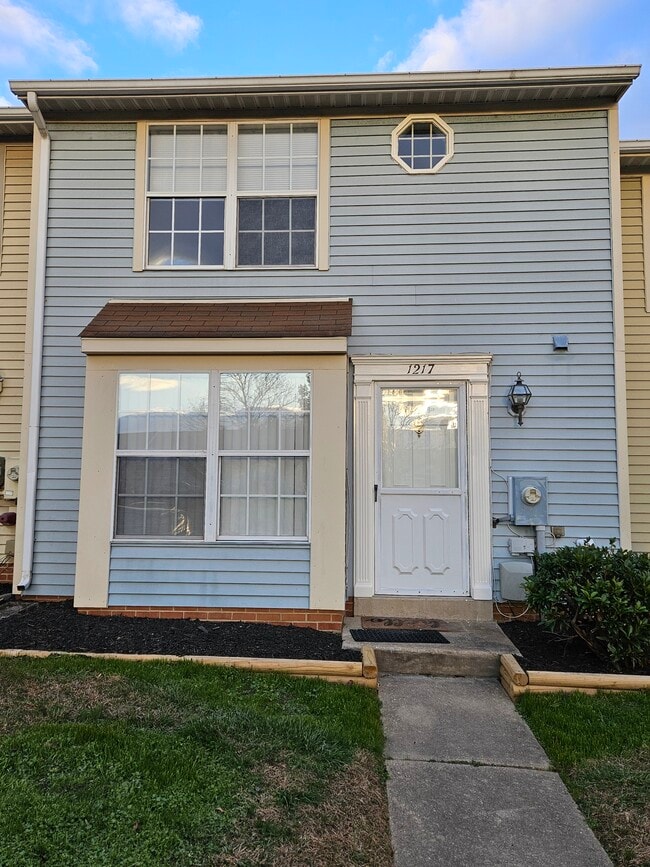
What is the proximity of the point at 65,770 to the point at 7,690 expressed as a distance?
45.1 inches

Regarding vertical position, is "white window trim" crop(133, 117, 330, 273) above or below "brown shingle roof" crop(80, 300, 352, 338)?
above

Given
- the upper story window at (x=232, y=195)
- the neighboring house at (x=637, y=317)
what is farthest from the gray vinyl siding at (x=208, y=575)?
the neighboring house at (x=637, y=317)

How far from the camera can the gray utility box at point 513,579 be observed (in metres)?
5.02

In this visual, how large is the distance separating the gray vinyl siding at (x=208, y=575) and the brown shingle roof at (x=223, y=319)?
6.22ft

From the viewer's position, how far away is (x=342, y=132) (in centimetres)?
561

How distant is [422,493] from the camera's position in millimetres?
5262

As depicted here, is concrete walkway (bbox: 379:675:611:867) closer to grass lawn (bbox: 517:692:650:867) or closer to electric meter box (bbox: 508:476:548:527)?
grass lawn (bbox: 517:692:650:867)

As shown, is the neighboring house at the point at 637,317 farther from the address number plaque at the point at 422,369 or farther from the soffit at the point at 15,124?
the soffit at the point at 15,124

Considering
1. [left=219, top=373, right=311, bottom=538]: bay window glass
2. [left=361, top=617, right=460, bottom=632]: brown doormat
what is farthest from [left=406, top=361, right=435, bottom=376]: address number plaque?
[left=361, top=617, right=460, bottom=632]: brown doormat

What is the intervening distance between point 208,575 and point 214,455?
1055mm

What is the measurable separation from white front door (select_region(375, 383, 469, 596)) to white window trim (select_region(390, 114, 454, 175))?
2189mm

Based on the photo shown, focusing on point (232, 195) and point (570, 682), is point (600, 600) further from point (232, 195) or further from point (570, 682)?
point (232, 195)

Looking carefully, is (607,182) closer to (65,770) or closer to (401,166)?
(401,166)

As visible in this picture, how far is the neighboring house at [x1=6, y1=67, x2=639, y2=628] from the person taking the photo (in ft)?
16.1
